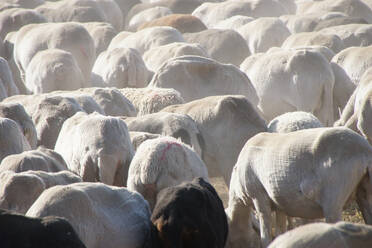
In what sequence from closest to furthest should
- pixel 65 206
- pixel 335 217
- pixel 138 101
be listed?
1. pixel 65 206
2. pixel 335 217
3. pixel 138 101

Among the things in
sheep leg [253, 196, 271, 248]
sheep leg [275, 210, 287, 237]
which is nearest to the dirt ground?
sheep leg [275, 210, 287, 237]

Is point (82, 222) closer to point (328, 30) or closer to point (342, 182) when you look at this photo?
point (342, 182)

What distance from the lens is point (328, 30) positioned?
16.3 meters

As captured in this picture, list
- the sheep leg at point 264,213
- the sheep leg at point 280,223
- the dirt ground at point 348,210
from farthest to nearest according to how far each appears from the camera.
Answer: the dirt ground at point 348,210, the sheep leg at point 280,223, the sheep leg at point 264,213

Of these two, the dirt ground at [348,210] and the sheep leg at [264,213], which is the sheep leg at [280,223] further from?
the dirt ground at [348,210]

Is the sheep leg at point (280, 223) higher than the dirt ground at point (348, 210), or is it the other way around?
the sheep leg at point (280, 223)

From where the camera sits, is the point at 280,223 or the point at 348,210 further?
the point at 348,210

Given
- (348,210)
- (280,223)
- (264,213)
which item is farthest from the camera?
(348,210)

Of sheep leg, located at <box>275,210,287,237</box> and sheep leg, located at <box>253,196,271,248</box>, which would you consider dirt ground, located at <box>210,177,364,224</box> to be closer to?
sheep leg, located at <box>275,210,287,237</box>

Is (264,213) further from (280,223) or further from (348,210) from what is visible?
(348,210)

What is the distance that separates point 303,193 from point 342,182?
0.32m

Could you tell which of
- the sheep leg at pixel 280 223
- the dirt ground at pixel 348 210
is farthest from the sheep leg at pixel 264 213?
the dirt ground at pixel 348 210

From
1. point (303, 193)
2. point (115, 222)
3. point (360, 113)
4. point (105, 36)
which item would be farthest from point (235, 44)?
point (115, 222)

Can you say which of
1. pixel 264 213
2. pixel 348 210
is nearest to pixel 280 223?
pixel 264 213
